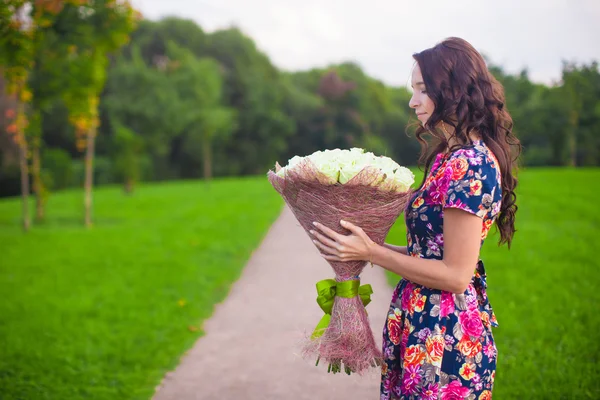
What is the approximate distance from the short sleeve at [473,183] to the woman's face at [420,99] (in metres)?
0.23

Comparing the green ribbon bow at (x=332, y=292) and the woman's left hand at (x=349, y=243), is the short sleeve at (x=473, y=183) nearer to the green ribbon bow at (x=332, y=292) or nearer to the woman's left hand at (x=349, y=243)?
the woman's left hand at (x=349, y=243)

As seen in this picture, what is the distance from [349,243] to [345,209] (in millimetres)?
135

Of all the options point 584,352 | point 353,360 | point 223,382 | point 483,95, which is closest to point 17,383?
point 223,382

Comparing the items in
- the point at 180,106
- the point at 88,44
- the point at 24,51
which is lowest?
the point at 24,51

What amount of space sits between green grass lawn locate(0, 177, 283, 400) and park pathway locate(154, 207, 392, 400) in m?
0.21

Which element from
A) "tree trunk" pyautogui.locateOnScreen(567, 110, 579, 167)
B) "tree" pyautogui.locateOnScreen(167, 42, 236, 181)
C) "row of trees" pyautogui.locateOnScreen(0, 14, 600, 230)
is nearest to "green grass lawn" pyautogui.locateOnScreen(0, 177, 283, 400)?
"row of trees" pyautogui.locateOnScreen(0, 14, 600, 230)

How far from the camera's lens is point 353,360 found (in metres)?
2.23

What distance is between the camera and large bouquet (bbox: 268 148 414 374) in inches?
79.5

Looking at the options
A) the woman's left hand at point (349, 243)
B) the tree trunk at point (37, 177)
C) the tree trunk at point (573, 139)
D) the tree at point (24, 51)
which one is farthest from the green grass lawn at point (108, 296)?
the tree trunk at point (573, 139)

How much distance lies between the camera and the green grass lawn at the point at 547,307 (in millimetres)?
4039

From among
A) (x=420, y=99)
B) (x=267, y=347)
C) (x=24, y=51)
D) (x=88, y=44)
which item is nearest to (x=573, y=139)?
(x=88, y=44)

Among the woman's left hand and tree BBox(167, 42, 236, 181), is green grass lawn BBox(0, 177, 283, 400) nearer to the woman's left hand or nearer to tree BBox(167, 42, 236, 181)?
the woman's left hand

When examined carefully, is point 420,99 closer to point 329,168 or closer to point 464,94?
point 464,94

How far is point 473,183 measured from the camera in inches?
71.4
